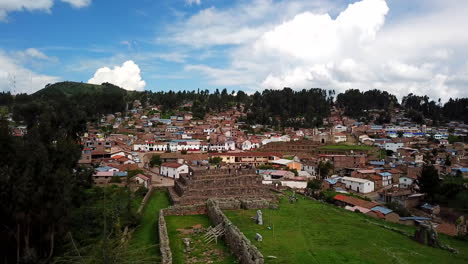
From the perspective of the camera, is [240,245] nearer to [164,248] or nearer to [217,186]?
[164,248]

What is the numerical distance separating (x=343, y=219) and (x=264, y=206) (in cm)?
506

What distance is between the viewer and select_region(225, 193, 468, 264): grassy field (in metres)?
13.6

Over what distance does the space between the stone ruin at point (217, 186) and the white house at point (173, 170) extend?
1105 cm

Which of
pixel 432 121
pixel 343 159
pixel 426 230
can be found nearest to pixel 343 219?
pixel 426 230

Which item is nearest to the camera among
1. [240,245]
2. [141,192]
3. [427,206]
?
[240,245]

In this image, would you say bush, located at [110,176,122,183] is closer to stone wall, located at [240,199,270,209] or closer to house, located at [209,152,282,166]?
stone wall, located at [240,199,270,209]

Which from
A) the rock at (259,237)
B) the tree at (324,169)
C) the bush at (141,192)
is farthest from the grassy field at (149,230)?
the tree at (324,169)

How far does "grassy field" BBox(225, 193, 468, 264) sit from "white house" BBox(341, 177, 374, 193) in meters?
17.3

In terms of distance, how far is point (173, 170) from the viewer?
39.6 m

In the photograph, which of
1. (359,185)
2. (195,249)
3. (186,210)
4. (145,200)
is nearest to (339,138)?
(359,185)

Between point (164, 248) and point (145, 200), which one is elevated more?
point (164, 248)

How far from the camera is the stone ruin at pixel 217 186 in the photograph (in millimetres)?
23984

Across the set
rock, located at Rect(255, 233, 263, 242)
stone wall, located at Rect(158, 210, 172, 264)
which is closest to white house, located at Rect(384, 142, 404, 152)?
rock, located at Rect(255, 233, 263, 242)

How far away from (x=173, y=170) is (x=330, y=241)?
1040 inches
